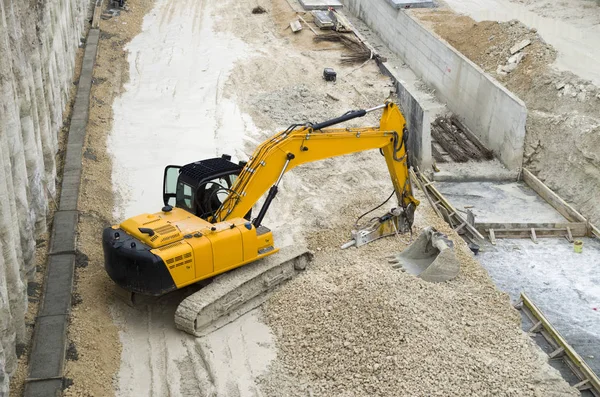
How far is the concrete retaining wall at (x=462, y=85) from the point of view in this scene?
747 inches

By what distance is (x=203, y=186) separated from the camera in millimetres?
12617

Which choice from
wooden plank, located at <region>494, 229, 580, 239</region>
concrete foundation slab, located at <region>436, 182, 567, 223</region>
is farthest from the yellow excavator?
concrete foundation slab, located at <region>436, 182, 567, 223</region>

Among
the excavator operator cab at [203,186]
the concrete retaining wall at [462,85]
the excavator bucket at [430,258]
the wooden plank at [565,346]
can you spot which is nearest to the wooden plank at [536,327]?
the wooden plank at [565,346]

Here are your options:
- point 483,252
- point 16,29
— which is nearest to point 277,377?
point 483,252

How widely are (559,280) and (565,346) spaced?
9.24 ft

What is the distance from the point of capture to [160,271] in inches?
441

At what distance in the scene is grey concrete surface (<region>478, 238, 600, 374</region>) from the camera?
521 inches

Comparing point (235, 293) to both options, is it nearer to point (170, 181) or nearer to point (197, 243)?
point (197, 243)

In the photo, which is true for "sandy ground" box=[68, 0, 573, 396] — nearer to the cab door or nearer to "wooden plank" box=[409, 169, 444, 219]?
"wooden plank" box=[409, 169, 444, 219]

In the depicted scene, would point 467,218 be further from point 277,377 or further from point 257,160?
point 277,377

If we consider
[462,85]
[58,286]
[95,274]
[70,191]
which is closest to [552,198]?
[462,85]

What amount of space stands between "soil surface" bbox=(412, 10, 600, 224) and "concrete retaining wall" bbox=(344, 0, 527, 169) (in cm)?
52

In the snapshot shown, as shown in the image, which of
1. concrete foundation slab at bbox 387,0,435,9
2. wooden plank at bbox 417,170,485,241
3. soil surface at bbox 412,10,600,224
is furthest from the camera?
concrete foundation slab at bbox 387,0,435,9

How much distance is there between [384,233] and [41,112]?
6.84 m
